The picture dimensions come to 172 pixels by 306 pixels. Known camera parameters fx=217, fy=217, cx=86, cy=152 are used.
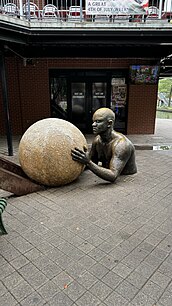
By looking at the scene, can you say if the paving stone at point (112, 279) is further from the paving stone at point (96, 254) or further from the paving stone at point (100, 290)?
the paving stone at point (96, 254)

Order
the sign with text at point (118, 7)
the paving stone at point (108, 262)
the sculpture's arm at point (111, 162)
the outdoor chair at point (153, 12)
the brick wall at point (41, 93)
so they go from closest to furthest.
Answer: the paving stone at point (108, 262)
the sculpture's arm at point (111, 162)
the sign with text at point (118, 7)
the outdoor chair at point (153, 12)
the brick wall at point (41, 93)

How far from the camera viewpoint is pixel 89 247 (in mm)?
2613

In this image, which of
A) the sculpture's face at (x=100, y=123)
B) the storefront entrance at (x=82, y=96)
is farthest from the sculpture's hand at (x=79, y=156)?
the storefront entrance at (x=82, y=96)

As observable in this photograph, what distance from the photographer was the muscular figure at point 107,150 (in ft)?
13.3

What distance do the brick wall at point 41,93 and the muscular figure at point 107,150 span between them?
535 centimetres

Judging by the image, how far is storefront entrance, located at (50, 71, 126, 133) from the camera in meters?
9.17

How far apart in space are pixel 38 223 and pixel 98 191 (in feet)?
4.63

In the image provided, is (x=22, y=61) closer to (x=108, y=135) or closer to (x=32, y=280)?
(x=108, y=135)

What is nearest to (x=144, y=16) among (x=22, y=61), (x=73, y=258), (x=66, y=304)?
(x=22, y=61)

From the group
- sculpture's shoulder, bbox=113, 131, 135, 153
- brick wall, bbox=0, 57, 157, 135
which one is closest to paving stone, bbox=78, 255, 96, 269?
sculpture's shoulder, bbox=113, 131, 135, 153

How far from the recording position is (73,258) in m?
2.43

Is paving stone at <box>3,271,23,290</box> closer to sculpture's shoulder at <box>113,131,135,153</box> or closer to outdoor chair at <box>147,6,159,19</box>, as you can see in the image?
sculpture's shoulder at <box>113,131,135,153</box>

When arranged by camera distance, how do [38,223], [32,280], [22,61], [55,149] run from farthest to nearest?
[22,61]
[55,149]
[38,223]
[32,280]

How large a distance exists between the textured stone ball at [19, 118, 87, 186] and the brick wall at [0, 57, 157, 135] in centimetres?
546
